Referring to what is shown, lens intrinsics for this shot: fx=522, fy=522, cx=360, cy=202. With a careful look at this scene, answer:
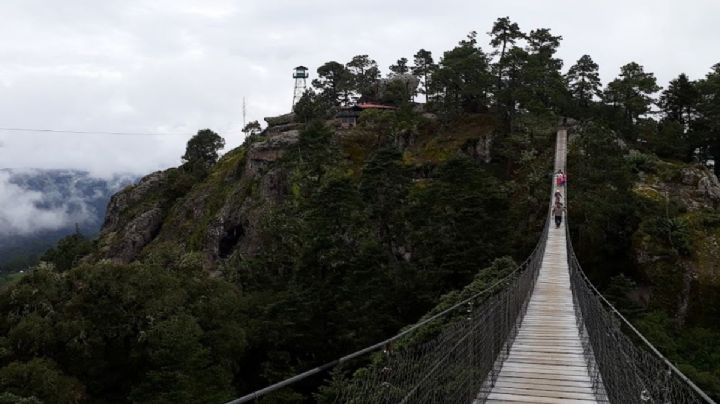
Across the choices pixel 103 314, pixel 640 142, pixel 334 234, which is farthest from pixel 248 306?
pixel 640 142

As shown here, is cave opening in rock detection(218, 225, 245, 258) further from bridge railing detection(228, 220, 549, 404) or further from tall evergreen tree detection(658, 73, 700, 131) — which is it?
bridge railing detection(228, 220, 549, 404)

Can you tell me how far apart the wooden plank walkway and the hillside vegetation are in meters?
6.47

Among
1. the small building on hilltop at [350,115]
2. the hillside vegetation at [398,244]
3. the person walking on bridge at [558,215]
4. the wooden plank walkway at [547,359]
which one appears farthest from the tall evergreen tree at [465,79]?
the wooden plank walkway at [547,359]

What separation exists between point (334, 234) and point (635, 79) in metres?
21.2

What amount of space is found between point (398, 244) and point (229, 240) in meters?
16.9

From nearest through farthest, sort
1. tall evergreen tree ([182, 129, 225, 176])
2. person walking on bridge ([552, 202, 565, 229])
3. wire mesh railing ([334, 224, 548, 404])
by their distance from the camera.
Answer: wire mesh railing ([334, 224, 548, 404]), person walking on bridge ([552, 202, 565, 229]), tall evergreen tree ([182, 129, 225, 176])

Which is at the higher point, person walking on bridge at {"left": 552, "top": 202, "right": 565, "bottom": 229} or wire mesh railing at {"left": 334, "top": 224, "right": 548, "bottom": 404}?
person walking on bridge at {"left": 552, "top": 202, "right": 565, "bottom": 229}

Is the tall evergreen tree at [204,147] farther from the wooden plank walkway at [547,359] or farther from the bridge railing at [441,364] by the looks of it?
the bridge railing at [441,364]

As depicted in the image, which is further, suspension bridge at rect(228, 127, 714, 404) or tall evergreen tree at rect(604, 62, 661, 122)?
tall evergreen tree at rect(604, 62, 661, 122)

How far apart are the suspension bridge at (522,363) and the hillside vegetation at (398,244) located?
27.5 feet

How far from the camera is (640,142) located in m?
30.9

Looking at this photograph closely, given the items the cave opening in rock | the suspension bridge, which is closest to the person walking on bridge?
the suspension bridge

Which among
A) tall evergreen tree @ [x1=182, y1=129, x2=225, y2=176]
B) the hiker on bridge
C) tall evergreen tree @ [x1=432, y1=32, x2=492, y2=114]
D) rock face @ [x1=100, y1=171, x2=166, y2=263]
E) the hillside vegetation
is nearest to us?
the hillside vegetation

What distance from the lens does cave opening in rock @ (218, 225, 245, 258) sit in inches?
1480
